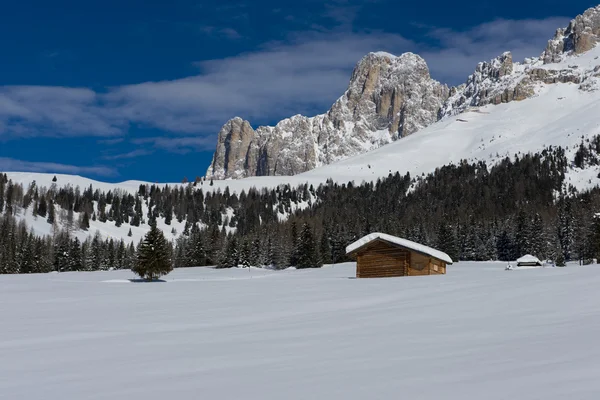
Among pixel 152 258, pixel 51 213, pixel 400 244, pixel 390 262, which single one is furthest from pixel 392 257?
pixel 51 213

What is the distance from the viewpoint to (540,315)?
610 inches

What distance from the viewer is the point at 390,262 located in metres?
48.0

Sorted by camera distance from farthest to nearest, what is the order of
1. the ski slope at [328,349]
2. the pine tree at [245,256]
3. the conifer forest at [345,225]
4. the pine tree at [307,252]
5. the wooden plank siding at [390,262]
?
the conifer forest at [345,225] → the pine tree at [245,256] → the pine tree at [307,252] → the wooden plank siding at [390,262] → the ski slope at [328,349]

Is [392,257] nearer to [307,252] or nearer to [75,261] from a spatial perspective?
[307,252]

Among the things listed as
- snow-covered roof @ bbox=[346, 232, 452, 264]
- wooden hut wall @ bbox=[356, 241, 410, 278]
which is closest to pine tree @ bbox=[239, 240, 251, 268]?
wooden hut wall @ bbox=[356, 241, 410, 278]

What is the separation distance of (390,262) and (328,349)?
35.7m

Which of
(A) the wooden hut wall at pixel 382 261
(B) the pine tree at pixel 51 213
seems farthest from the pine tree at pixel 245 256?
(B) the pine tree at pixel 51 213

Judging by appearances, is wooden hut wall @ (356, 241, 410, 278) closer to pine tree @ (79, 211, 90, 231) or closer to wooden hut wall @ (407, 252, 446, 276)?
wooden hut wall @ (407, 252, 446, 276)

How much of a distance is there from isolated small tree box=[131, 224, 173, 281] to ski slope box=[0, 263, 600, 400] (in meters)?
32.4

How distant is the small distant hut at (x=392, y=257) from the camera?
47219 mm

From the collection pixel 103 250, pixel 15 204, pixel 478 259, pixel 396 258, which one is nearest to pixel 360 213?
pixel 478 259

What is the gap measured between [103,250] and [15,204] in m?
58.6

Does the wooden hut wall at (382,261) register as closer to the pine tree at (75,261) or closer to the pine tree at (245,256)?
the pine tree at (245,256)

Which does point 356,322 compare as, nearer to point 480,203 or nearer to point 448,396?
point 448,396
